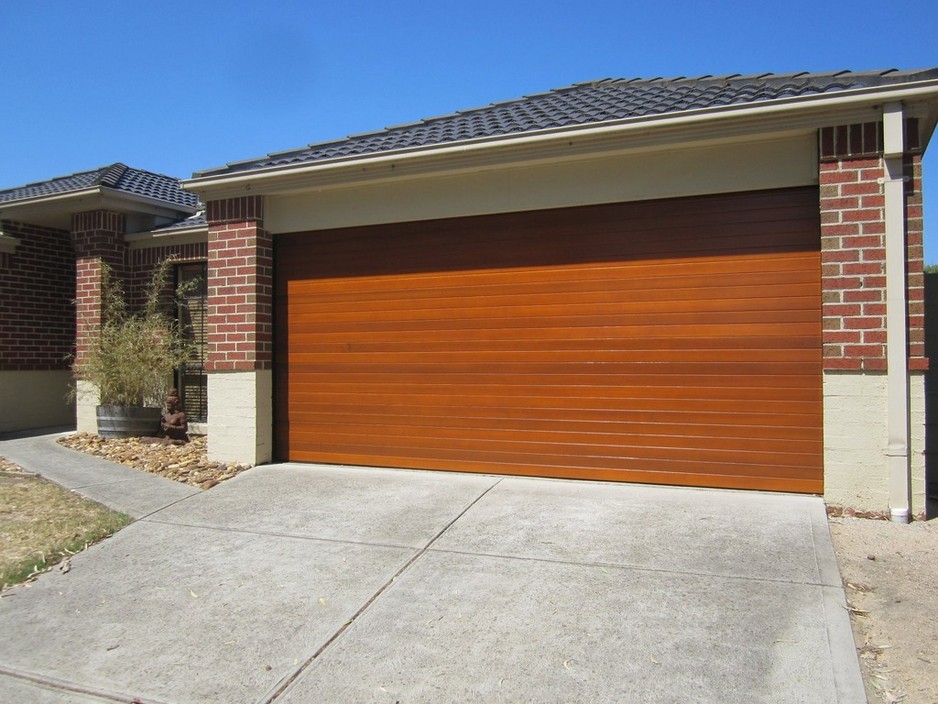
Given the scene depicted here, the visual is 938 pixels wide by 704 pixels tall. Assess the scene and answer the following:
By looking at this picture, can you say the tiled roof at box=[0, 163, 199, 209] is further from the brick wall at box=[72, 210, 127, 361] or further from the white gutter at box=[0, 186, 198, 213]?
the brick wall at box=[72, 210, 127, 361]

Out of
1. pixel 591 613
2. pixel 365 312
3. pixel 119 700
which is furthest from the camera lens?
pixel 365 312

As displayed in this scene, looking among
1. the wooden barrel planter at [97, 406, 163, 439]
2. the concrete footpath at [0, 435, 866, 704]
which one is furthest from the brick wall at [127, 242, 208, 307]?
the concrete footpath at [0, 435, 866, 704]

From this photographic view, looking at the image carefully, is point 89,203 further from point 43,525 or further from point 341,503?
point 341,503

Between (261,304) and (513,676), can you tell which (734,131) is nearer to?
(513,676)

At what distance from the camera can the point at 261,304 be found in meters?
7.80

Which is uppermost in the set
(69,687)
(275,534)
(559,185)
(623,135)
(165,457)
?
(623,135)

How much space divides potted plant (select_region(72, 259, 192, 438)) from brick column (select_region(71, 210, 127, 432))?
18cm

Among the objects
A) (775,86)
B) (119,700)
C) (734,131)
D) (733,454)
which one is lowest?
(119,700)

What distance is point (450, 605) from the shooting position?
4039mm

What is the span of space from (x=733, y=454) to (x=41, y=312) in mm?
11014

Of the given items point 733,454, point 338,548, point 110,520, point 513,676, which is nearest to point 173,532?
point 110,520

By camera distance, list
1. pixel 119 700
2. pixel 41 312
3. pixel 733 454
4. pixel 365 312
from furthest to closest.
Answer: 1. pixel 41 312
2. pixel 365 312
3. pixel 733 454
4. pixel 119 700

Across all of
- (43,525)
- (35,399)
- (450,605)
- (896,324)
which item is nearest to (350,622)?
(450,605)

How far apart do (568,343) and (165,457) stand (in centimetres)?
507
